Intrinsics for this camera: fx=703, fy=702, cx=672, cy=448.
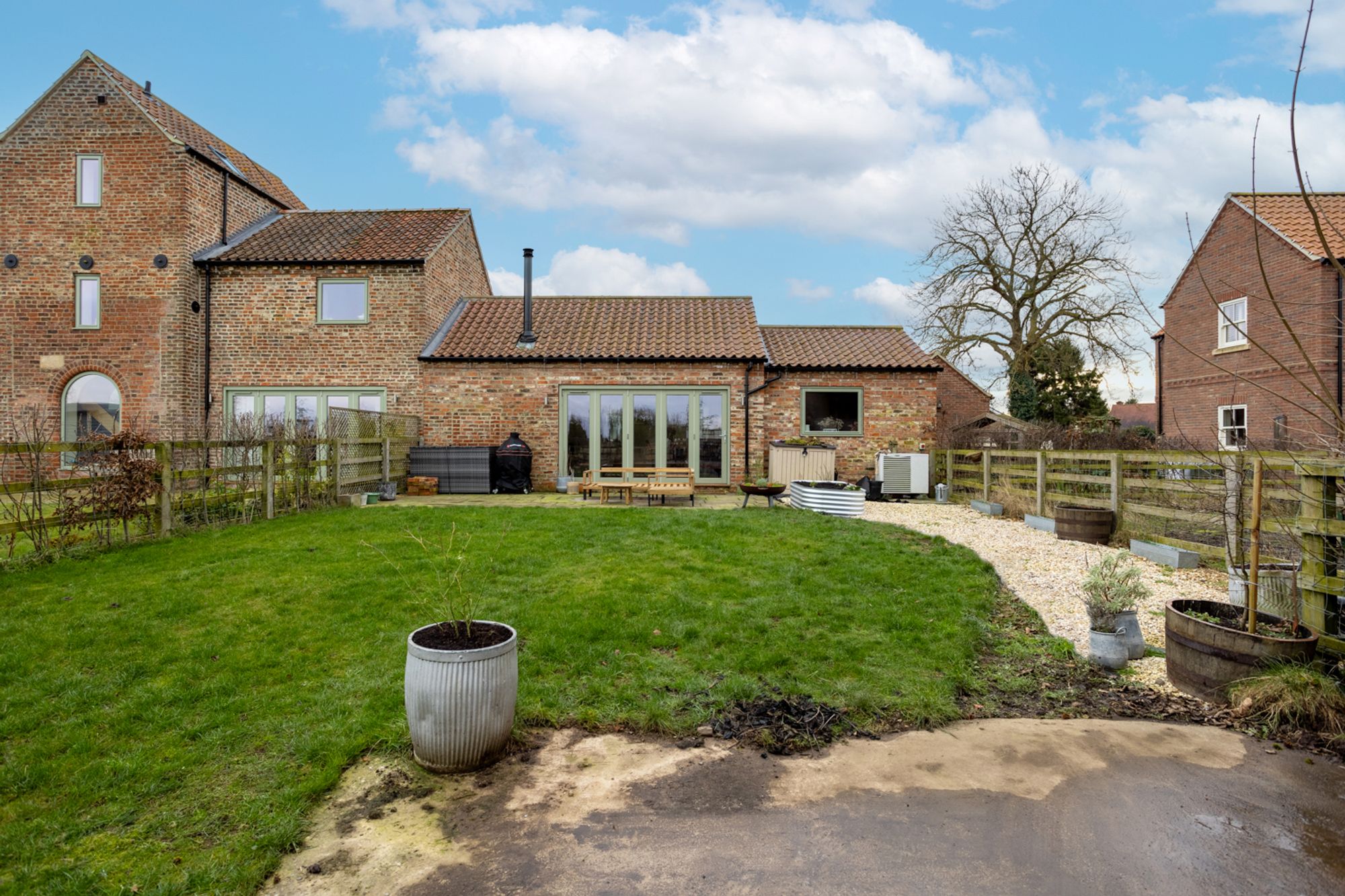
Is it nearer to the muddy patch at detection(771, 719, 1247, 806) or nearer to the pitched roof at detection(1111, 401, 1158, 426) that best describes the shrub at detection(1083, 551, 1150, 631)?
the muddy patch at detection(771, 719, 1247, 806)

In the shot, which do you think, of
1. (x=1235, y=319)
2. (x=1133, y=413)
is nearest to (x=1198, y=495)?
(x=1235, y=319)

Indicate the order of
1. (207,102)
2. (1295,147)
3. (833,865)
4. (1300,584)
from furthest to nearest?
(207,102), (1300,584), (833,865), (1295,147)

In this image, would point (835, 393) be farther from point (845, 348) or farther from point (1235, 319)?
point (1235, 319)

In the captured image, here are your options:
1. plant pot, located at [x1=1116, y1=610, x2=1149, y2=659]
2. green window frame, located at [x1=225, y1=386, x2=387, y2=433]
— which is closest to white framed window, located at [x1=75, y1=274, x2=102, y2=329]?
green window frame, located at [x1=225, y1=386, x2=387, y2=433]

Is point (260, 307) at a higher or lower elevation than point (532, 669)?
higher

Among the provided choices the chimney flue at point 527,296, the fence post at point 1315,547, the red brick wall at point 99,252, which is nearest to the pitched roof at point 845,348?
the chimney flue at point 527,296

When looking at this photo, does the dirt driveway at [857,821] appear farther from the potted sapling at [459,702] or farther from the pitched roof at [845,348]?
the pitched roof at [845,348]

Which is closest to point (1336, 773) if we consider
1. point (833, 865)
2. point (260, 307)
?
point (833, 865)

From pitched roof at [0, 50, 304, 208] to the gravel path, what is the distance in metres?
17.8

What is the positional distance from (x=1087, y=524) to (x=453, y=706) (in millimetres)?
8979

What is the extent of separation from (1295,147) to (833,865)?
320 cm

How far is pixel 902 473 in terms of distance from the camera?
50.5 feet

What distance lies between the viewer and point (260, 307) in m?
16.7

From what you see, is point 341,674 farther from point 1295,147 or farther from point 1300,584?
point 1300,584
